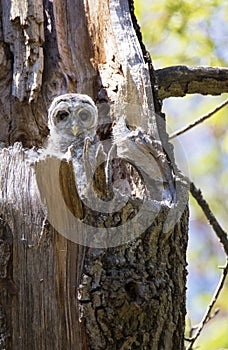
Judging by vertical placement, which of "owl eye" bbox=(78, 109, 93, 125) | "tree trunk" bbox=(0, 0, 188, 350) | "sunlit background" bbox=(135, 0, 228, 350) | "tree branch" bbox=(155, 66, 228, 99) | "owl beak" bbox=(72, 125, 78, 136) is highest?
"sunlit background" bbox=(135, 0, 228, 350)

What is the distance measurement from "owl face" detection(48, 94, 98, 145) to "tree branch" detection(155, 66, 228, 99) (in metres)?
0.37

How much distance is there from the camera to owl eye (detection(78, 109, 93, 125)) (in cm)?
243

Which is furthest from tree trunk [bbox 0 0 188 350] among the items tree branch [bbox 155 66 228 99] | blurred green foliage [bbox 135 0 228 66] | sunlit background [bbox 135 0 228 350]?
blurred green foliage [bbox 135 0 228 66]

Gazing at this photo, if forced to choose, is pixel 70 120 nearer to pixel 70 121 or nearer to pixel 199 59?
pixel 70 121

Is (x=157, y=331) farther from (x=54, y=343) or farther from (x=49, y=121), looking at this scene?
(x=49, y=121)

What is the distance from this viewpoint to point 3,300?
197 cm

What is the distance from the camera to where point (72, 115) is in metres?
2.54

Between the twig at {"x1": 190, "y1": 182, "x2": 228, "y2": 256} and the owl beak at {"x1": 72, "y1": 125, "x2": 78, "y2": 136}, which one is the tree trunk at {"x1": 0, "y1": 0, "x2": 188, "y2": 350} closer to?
the owl beak at {"x1": 72, "y1": 125, "x2": 78, "y2": 136}

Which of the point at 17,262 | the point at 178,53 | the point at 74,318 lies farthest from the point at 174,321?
the point at 178,53

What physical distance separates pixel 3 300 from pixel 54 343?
7.0 inches

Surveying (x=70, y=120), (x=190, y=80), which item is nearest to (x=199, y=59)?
(x=190, y=80)

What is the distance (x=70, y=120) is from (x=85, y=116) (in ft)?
0.25

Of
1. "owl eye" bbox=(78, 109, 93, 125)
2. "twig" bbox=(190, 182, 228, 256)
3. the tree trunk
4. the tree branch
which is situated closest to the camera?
the tree trunk

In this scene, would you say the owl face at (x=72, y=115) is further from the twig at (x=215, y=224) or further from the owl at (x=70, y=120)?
the twig at (x=215, y=224)
